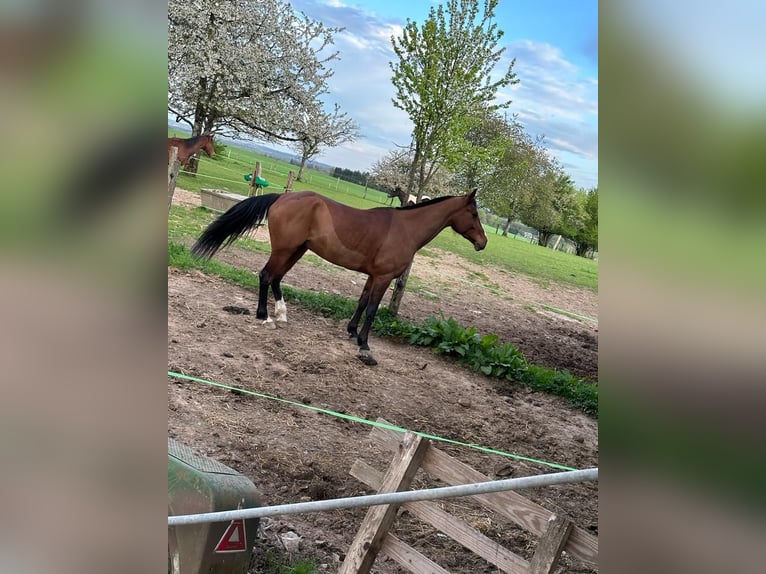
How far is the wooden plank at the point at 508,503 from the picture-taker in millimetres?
1780

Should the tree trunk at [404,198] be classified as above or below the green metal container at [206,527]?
above

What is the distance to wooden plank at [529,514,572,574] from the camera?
5.79ft

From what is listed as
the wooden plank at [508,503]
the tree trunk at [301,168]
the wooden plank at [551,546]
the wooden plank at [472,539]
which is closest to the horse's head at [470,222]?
the tree trunk at [301,168]

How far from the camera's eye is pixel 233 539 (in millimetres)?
1836

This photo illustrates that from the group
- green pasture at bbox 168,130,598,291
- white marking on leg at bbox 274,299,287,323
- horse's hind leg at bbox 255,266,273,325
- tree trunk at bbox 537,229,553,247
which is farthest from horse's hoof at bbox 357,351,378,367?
tree trunk at bbox 537,229,553,247

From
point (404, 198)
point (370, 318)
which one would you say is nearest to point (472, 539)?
point (370, 318)

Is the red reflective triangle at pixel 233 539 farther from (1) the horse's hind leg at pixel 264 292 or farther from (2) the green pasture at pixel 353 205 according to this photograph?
(2) the green pasture at pixel 353 205

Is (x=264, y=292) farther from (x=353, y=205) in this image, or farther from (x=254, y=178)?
(x=254, y=178)

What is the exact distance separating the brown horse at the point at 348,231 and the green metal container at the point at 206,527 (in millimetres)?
2873

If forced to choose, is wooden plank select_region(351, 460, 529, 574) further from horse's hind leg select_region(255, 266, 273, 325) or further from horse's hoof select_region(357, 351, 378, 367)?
horse's hind leg select_region(255, 266, 273, 325)

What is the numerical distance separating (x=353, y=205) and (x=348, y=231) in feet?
2.34
